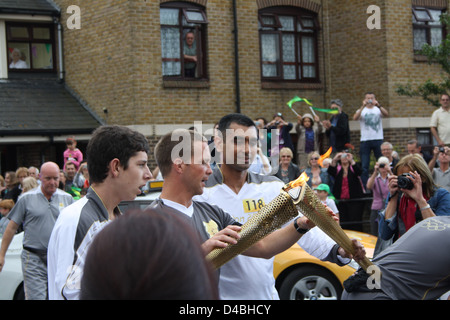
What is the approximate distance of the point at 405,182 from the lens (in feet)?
18.7

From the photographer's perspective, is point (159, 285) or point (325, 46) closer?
point (159, 285)

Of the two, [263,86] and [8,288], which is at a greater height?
[263,86]

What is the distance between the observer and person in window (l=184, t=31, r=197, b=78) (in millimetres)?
17062

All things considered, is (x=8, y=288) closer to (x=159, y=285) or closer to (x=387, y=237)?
(x=387, y=237)

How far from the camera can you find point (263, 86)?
17859mm

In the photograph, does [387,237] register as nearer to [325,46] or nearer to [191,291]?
[191,291]

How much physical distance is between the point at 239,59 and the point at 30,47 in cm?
608

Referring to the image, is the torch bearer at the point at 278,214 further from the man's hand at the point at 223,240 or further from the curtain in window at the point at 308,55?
the curtain in window at the point at 308,55

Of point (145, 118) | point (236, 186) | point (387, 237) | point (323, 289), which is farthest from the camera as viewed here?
point (145, 118)

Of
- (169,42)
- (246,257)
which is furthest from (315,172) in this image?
(246,257)
